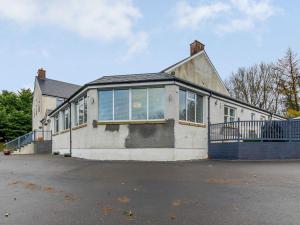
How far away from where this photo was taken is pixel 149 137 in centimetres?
1619

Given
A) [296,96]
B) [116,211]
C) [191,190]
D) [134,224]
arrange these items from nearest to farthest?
[134,224], [116,211], [191,190], [296,96]

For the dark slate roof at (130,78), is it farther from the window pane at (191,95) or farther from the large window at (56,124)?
the large window at (56,124)

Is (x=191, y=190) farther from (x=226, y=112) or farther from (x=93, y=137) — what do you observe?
(x=226, y=112)

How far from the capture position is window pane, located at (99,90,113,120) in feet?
55.7

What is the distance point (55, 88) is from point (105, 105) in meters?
30.5

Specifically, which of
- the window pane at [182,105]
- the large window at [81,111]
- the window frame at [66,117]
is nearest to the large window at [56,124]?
the window frame at [66,117]

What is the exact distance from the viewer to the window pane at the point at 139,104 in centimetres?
1650

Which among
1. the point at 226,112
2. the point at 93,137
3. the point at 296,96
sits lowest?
the point at 93,137

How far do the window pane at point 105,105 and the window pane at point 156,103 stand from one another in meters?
2.21

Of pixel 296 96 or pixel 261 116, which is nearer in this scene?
pixel 261 116

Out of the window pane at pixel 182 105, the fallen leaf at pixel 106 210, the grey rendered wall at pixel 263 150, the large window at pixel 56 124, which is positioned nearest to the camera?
the fallen leaf at pixel 106 210

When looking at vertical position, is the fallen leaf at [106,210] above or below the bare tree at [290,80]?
below

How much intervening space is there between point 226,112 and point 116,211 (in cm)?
1751

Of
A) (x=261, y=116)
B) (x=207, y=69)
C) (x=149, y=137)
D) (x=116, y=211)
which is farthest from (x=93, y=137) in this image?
(x=261, y=116)
